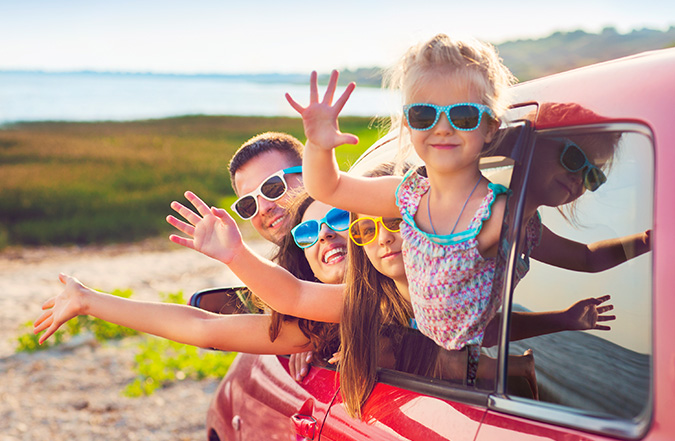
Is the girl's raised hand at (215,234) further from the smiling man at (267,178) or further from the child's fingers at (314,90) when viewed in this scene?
the smiling man at (267,178)

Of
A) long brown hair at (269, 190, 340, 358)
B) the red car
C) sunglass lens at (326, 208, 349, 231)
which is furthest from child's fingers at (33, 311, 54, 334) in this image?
the red car

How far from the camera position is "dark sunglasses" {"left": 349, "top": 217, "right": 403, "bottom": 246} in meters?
1.82

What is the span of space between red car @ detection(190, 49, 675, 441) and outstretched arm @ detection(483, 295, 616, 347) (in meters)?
0.02

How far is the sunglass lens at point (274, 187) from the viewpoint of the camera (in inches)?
112

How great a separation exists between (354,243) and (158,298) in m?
6.28

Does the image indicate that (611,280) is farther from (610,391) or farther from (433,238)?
(433,238)

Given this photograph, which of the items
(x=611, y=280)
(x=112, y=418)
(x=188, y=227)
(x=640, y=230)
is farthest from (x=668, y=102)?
(x=112, y=418)

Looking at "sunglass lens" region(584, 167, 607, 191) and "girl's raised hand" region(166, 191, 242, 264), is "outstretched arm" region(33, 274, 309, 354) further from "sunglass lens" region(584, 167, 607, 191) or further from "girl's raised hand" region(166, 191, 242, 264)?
"sunglass lens" region(584, 167, 607, 191)

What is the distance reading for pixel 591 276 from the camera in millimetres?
1391

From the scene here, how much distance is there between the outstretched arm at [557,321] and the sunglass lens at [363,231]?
18.3 inches

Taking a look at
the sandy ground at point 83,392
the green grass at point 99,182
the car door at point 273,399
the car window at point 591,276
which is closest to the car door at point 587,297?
the car window at point 591,276

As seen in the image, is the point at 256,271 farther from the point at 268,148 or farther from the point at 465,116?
the point at 268,148

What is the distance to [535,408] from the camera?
4.38ft

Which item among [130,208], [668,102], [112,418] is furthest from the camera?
[130,208]
